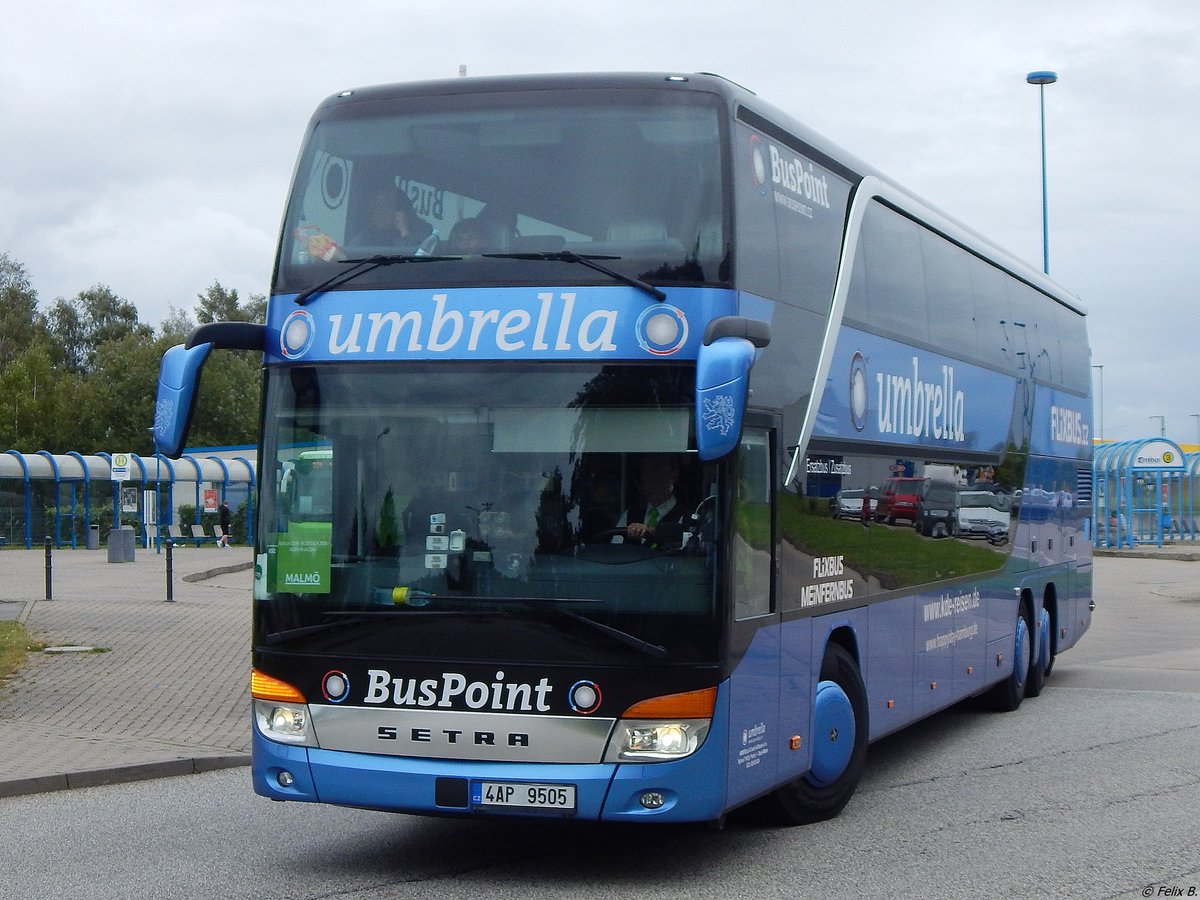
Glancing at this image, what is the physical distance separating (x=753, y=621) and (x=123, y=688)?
336 inches

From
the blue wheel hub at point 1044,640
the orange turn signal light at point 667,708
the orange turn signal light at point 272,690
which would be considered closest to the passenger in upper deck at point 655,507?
the orange turn signal light at point 667,708

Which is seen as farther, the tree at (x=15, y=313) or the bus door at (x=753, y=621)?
the tree at (x=15, y=313)

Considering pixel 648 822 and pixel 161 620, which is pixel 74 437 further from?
pixel 648 822

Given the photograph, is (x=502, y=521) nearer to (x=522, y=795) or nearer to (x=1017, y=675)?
(x=522, y=795)

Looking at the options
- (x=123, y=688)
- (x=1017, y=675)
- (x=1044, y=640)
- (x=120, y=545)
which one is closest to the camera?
(x=1017, y=675)

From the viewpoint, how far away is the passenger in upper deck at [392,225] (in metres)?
7.49

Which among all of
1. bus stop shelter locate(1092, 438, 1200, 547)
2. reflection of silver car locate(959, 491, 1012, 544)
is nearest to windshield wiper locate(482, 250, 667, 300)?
reflection of silver car locate(959, 491, 1012, 544)

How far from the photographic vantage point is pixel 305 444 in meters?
7.39

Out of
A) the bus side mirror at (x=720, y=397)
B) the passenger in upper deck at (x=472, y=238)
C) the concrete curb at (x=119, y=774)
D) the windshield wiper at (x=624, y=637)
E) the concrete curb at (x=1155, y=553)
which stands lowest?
the concrete curb at (x=1155, y=553)

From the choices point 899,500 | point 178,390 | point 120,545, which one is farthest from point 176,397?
point 120,545

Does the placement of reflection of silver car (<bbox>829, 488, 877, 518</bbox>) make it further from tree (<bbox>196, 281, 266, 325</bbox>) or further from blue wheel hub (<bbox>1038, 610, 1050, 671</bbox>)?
tree (<bbox>196, 281, 266, 325</bbox>)

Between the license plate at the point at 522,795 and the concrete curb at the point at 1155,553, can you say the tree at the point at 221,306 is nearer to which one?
the concrete curb at the point at 1155,553

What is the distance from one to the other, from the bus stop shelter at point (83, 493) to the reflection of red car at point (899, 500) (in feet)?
113

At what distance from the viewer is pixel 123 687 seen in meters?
14.3
